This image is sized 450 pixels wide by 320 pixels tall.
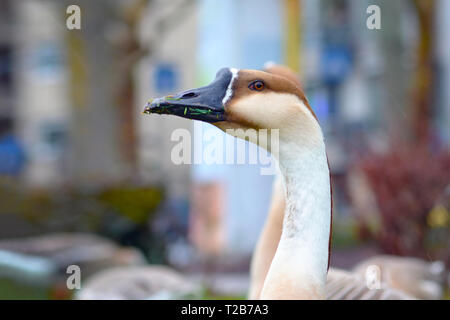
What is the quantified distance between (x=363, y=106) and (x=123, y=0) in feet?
46.9

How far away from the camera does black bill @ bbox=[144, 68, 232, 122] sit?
176cm

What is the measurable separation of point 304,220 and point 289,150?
0.23 meters

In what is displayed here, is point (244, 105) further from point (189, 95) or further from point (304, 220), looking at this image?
point (304, 220)

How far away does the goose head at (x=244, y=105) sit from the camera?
5.84 feet

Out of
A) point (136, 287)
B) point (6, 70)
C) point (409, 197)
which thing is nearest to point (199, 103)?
point (136, 287)

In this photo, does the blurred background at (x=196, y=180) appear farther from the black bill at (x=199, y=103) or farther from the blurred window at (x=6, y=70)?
the blurred window at (x=6, y=70)

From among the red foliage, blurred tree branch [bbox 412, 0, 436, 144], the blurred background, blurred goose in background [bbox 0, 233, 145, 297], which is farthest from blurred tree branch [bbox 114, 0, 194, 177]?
the red foliage

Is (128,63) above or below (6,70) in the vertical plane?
below

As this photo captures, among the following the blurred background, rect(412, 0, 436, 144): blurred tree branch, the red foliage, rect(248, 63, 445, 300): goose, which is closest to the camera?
rect(248, 63, 445, 300): goose

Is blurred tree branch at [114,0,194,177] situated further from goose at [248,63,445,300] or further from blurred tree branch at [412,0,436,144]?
goose at [248,63,445,300]

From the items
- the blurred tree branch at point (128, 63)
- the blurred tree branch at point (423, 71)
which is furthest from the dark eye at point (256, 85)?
the blurred tree branch at point (128, 63)

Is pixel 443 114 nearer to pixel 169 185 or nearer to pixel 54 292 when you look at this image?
pixel 169 185

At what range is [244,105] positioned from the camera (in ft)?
5.90

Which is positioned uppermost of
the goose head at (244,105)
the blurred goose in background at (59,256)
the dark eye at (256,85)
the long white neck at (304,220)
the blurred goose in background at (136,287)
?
the dark eye at (256,85)
